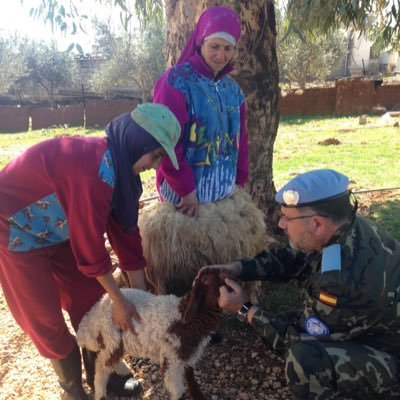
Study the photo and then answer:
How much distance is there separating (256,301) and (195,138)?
1.47m

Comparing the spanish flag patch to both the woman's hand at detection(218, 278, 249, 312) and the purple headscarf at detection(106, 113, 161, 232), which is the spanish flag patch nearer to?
the woman's hand at detection(218, 278, 249, 312)

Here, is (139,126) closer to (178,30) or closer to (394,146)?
(178,30)

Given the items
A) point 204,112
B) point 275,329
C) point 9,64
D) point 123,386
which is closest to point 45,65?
point 9,64

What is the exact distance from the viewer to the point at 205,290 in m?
2.49

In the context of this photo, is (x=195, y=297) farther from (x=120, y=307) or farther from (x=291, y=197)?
(x=291, y=197)

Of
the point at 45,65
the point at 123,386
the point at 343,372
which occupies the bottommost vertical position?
the point at 123,386

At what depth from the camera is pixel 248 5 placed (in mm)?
3730

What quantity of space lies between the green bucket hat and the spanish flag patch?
3.35ft

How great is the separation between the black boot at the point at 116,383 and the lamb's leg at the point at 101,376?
0.16 m

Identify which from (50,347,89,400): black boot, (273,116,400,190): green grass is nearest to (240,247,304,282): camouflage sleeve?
(50,347,89,400): black boot

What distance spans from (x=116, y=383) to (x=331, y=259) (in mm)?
1795

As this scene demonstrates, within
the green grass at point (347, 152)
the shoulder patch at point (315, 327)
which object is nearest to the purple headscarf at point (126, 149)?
the shoulder patch at point (315, 327)

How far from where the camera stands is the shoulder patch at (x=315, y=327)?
2.22 meters

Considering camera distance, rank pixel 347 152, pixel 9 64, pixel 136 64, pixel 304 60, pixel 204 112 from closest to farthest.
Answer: pixel 204 112 → pixel 347 152 → pixel 304 60 → pixel 136 64 → pixel 9 64
